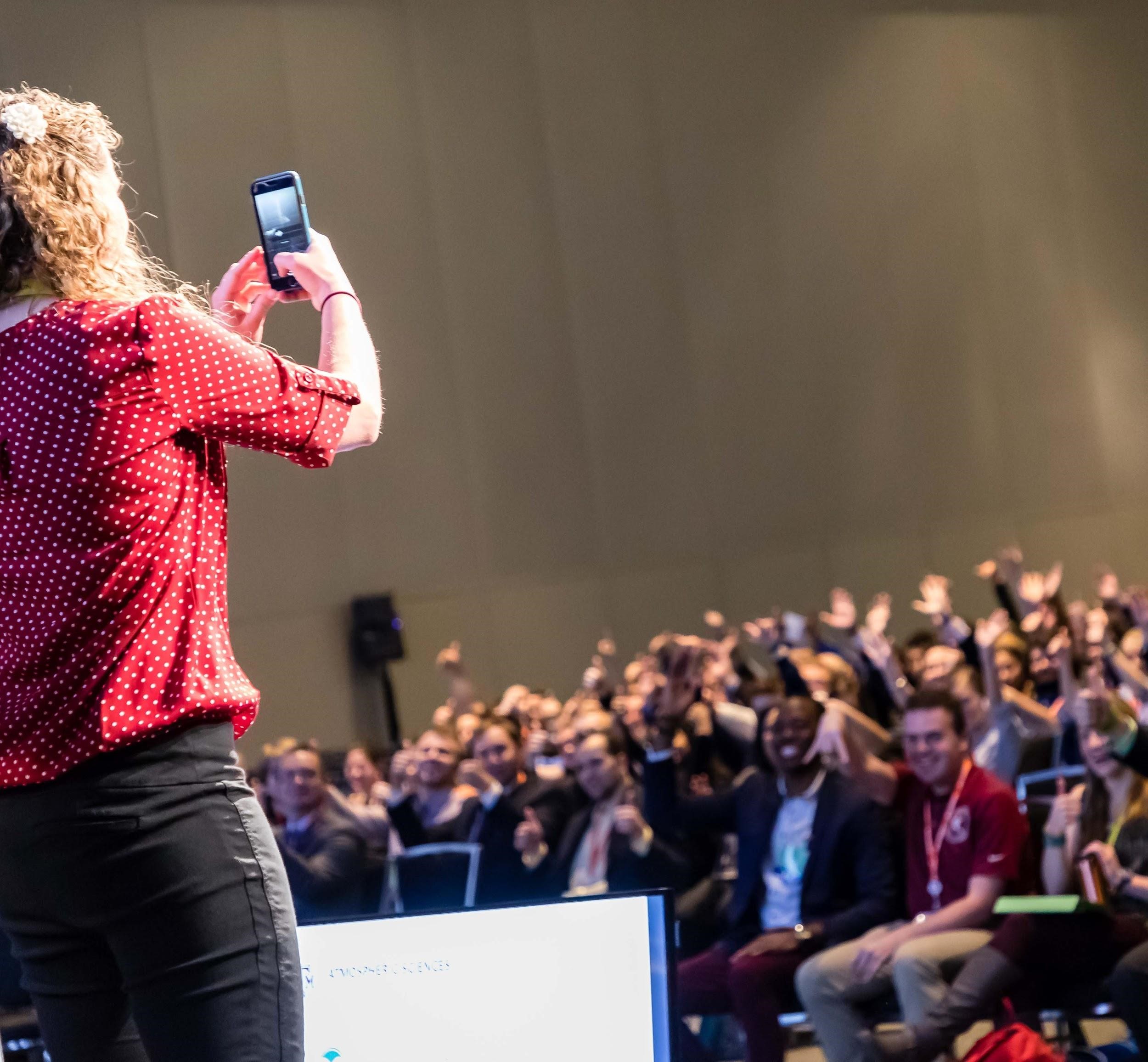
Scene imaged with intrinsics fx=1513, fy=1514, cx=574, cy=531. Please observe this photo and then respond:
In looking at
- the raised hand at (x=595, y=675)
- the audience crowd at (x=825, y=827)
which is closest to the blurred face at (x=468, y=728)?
the audience crowd at (x=825, y=827)

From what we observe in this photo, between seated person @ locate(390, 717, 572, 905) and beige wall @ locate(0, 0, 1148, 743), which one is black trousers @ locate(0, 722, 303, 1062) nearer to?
seated person @ locate(390, 717, 572, 905)

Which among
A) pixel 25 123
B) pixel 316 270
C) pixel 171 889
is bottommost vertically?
pixel 171 889

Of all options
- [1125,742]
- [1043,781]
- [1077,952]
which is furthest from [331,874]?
[1125,742]

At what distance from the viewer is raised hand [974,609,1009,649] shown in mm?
6285

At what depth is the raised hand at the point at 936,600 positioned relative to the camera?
8.71m

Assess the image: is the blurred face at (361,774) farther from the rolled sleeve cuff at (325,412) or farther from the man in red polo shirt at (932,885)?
the rolled sleeve cuff at (325,412)

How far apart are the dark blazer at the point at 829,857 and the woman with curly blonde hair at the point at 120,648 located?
3.47m

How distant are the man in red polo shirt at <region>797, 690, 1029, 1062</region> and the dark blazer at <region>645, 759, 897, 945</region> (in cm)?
9

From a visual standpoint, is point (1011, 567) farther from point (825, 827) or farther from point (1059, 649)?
point (825, 827)

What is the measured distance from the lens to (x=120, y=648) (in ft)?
3.70

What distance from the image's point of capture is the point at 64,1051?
116 centimetres

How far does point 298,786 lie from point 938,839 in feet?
8.37

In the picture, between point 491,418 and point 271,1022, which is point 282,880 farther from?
point 491,418

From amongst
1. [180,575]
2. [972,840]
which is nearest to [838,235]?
[972,840]
